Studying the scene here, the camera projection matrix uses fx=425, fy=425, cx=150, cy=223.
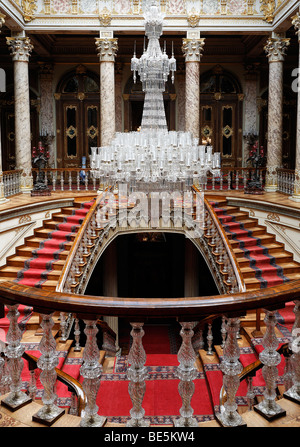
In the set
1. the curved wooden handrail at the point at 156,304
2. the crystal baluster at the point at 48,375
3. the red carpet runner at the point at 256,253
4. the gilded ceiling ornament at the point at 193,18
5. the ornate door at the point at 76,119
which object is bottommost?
the red carpet runner at the point at 256,253

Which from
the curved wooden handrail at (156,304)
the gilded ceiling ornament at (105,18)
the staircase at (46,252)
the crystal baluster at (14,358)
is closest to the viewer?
the curved wooden handrail at (156,304)

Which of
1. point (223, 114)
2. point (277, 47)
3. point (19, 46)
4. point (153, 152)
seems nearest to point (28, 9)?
point (19, 46)

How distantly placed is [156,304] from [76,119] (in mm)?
14956

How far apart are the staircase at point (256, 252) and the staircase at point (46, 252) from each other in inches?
144

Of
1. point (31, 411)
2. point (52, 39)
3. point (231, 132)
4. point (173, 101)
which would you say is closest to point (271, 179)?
point (231, 132)

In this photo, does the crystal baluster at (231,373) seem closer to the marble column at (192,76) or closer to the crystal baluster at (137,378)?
the crystal baluster at (137,378)

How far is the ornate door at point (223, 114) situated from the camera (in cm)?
1586

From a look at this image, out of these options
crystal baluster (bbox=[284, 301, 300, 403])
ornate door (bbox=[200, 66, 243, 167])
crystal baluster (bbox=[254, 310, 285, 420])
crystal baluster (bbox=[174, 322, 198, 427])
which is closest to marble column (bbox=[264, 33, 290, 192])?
ornate door (bbox=[200, 66, 243, 167])

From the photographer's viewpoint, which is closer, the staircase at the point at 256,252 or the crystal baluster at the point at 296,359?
the crystal baluster at the point at 296,359

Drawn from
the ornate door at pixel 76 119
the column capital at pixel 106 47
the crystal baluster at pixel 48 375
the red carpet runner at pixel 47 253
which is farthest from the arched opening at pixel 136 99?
the crystal baluster at pixel 48 375

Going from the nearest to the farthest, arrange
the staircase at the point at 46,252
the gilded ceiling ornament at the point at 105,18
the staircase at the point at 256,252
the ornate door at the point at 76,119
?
the staircase at the point at 46,252 < the staircase at the point at 256,252 < the gilded ceiling ornament at the point at 105,18 < the ornate door at the point at 76,119

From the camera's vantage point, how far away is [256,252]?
30.9 ft

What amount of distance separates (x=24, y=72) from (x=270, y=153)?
7475 millimetres
